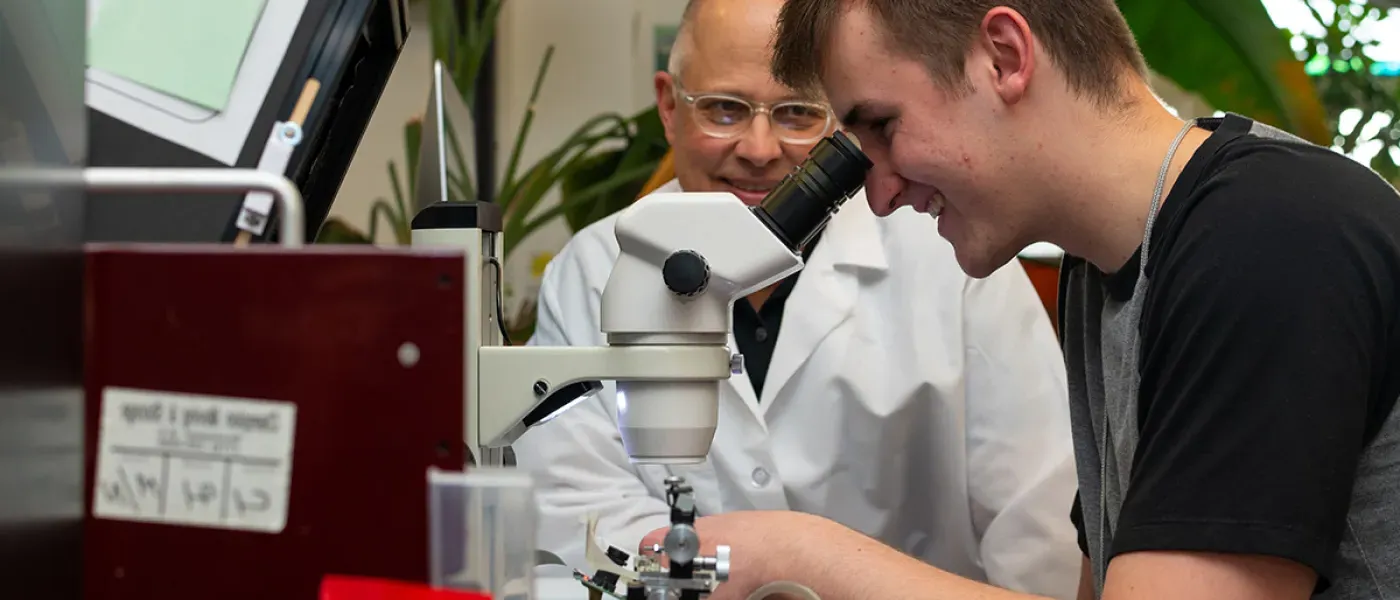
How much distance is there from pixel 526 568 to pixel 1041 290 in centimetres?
186

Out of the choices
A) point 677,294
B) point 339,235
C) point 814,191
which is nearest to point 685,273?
point 677,294

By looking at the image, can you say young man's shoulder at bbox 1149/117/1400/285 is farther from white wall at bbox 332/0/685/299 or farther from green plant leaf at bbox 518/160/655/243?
white wall at bbox 332/0/685/299

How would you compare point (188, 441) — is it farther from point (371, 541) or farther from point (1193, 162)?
point (1193, 162)

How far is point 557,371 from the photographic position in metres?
0.84

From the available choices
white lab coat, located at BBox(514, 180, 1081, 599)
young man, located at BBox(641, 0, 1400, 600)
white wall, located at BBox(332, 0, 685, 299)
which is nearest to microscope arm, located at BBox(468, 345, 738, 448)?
young man, located at BBox(641, 0, 1400, 600)

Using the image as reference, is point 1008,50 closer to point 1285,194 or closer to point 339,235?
point 1285,194

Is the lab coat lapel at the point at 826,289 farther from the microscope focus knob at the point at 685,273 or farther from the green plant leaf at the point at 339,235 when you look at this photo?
the green plant leaf at the point at 339,235

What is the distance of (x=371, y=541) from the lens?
535mm

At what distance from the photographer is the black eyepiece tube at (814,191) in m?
0.89

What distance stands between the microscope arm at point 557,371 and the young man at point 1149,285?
0.24m

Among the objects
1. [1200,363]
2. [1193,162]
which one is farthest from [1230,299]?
[1193,162]

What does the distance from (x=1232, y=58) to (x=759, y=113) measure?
108cm

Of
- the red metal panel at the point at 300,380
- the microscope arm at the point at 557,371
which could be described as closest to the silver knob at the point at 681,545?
the microscope arm at the point at 557,371

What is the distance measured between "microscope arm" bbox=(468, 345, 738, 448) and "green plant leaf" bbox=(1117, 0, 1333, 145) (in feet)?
4.98
